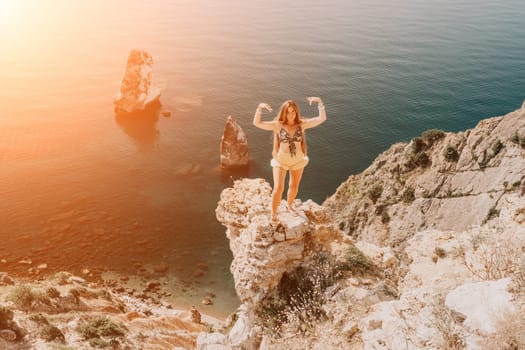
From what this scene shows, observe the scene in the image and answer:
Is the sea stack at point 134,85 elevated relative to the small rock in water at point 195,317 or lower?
elevated

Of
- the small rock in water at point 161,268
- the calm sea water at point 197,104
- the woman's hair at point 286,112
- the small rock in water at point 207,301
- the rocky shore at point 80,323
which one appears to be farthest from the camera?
the calm sea water at point 197,104

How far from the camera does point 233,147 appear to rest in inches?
Answer: 2136

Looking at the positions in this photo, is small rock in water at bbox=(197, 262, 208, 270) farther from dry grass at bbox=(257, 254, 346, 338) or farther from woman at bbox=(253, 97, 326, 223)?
woman at bbox=(253, 97, 326, 223)

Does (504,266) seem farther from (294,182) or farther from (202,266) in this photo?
(202,266)

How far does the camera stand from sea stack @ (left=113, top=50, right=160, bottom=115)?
72.9 m

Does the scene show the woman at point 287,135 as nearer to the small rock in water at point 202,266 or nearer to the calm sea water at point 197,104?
the calm sea water at point 197,104

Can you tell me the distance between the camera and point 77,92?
3275 inches

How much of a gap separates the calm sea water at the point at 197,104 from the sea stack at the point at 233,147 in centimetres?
240

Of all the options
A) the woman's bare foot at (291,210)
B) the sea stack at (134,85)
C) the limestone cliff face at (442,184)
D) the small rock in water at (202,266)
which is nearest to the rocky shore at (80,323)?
the small rock in water at (202,266)

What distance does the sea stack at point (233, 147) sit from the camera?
54.0m

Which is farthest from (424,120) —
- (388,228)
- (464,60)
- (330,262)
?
(330,262)

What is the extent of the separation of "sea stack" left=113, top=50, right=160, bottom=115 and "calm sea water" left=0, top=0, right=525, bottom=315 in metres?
4.22

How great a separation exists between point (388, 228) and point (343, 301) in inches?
886

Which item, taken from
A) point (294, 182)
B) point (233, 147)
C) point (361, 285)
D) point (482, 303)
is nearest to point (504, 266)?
point (482, 303)
